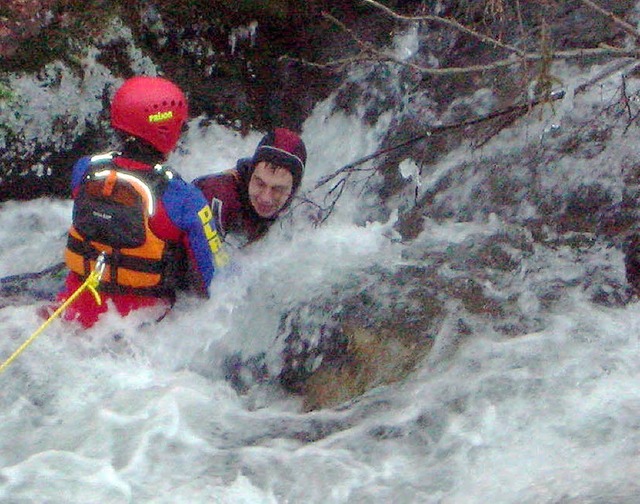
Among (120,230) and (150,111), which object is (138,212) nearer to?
(120,230)

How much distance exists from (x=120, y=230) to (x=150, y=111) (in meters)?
0.55

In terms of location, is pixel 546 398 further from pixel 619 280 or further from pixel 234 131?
pixel 234 131

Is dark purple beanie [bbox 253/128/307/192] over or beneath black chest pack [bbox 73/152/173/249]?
over

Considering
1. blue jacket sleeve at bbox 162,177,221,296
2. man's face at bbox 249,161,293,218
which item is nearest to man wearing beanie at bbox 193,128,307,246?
man's face at bbox 249,161,293,218

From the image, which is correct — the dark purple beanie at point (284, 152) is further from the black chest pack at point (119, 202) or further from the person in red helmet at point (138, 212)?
the black chest pack at point (119, 202)

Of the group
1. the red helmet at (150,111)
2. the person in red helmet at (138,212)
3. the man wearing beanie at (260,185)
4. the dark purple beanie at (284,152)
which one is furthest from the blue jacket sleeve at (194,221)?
the dark purple beanie at (284,152)

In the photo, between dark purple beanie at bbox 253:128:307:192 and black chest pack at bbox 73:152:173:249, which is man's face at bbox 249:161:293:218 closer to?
dark purple beanie at bbox 253:128:307:192

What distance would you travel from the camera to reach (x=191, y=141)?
646 centimetres

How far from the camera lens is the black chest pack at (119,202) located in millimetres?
4043

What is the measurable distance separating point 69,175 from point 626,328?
12.3 ft

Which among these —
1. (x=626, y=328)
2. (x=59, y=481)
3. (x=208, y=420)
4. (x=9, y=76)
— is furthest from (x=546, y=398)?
(x=9, y=76)

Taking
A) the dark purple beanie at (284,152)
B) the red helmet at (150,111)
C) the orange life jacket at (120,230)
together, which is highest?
the red helmet at (150,111)

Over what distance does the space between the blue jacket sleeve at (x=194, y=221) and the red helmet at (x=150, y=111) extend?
0.72 feet

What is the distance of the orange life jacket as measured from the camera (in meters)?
4.05
